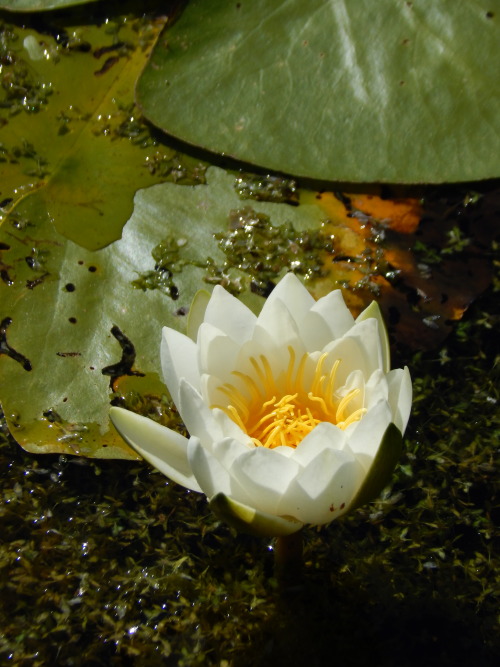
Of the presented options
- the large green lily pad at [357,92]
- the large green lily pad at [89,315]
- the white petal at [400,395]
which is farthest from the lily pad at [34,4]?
the white petal at [400,395]

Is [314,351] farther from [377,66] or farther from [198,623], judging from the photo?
[377,66]

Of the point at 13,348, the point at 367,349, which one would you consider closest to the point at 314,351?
the point at 367,349

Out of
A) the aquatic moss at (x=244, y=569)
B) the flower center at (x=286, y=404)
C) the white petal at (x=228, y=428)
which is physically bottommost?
the aquatic moss at (x=244, y=569)

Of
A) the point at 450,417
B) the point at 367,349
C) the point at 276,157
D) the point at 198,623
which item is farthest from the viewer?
the point at 276,157

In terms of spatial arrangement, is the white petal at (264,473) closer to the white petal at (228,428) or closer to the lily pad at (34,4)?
the white petal at (228,428)

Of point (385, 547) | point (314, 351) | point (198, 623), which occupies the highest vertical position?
point (314, 351)

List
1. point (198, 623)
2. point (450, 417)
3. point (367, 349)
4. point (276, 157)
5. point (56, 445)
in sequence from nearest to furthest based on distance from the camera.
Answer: point (367, 349) → point (198, 623) → point (56, 445) → point (450, 417) → point (276, 157)

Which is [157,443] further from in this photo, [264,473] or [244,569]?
[244,569]

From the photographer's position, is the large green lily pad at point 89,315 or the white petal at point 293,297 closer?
the white petal at point 293,297
